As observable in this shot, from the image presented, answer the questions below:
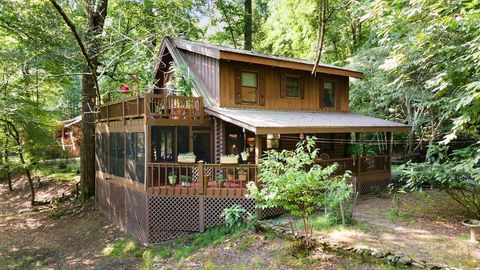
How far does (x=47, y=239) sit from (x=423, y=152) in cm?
1965

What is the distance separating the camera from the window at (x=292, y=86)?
14.8m

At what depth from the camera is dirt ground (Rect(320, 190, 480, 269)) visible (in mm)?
7340

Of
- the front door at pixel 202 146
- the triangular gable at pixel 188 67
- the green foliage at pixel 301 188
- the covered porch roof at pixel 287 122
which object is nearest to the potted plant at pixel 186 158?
the front door at pixel 202 146

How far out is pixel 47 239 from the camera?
13.8 m

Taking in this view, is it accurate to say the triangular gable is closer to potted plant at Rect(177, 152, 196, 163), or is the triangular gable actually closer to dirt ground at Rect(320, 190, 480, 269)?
potted plant at Rect(177, 152, 196, 163)

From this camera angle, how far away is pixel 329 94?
16312mm

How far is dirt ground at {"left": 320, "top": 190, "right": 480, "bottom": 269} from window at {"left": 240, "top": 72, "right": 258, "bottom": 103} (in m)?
5.71

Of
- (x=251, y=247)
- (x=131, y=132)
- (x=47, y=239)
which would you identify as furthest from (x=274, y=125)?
(x=47, y=239)

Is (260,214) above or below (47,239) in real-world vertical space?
above

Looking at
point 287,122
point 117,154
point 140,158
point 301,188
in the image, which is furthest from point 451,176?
point 117,154

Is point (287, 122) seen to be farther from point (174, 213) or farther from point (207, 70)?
point (174, 213)

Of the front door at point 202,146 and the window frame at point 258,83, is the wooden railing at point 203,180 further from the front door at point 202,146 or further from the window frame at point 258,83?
the window frame at point 258,83

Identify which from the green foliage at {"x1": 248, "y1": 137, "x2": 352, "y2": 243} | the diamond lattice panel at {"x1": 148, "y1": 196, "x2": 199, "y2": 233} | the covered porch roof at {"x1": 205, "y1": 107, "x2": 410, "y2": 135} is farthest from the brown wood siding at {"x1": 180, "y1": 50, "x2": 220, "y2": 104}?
the green foliage at {"x1": 248, "y1": 137, "x2": 352, "y2": 243}

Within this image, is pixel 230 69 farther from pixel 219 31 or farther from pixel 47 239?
pixel 219 31
